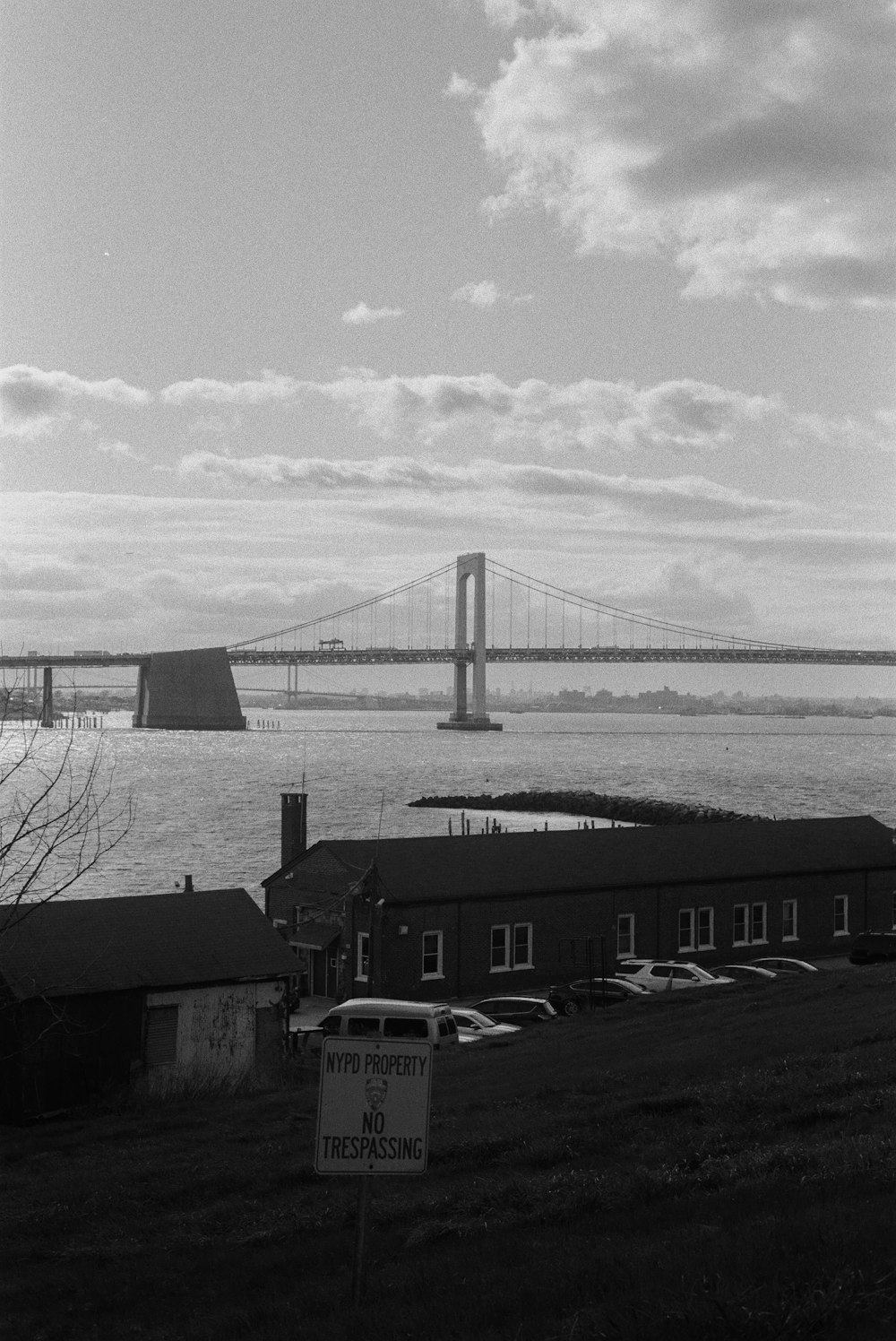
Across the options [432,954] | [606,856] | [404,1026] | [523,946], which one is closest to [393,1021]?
[404,1026]

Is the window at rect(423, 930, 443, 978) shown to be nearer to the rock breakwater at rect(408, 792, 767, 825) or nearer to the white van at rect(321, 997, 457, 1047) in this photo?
the white van at rect(321, 997, 457, 1047)

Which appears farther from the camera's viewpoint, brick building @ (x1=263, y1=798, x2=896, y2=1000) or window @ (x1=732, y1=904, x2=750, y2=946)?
window @ (x1=732, y1=904, x2=750, y2=946)

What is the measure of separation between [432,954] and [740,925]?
10588 mm

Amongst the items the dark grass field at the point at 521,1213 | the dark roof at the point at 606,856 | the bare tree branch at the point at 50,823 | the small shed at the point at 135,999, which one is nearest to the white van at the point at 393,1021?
the small shed at the point at 135,999

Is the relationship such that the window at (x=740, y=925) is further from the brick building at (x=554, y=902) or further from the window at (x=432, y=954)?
the window at (x=432, y=954)

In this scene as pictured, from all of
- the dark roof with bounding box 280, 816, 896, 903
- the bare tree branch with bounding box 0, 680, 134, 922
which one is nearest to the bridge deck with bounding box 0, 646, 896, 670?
the bare tree branch with bounding box 0, 680, 134, 922

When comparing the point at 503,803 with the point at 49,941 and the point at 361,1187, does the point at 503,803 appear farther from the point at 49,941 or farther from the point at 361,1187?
the point at 361,1187

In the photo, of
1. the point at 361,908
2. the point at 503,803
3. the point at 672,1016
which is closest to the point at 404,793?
the point at 503,803

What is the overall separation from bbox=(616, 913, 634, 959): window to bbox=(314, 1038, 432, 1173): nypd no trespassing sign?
29.7m

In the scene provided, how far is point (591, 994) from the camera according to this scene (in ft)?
97.1

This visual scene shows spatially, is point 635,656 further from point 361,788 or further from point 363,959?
point 363,959

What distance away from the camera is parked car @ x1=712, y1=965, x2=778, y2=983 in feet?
106

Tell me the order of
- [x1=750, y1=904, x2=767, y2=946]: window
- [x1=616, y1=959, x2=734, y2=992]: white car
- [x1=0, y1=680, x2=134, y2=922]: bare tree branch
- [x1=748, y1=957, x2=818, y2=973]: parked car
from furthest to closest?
[x1=750, y1=904, x2=767, y2=946]: window
[x1=748, y1=957, x2=818, y2=973]: parked car
[x1=616, y1=959, x2=734, y2=992]: white car
[x1=0, y1=680, x2=134, y2=922]: bare tree branch

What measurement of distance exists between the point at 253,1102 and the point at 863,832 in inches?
1151
